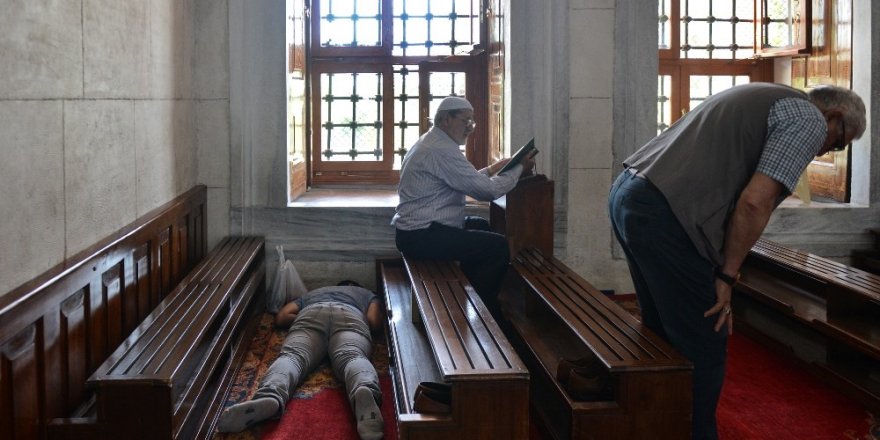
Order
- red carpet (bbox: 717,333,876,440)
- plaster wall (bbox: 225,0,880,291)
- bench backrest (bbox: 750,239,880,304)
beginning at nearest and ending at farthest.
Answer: red carpet (bbox: 717,333,876,440)
bench backrest (bbox: 750,239,880,304)
plaster wall (bbox: 225,0,880,291)

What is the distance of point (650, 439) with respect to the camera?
11.2ft

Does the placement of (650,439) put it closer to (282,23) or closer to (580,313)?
(580,313)

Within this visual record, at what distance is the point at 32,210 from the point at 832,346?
345 cm

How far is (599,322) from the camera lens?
13.2ft

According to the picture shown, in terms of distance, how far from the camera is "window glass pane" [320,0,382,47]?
7418 millimetres

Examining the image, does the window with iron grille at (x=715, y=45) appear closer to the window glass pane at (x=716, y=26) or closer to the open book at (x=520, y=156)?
the window glass pane at (x=716, y=26)

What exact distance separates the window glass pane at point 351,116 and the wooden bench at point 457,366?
285 centimetres

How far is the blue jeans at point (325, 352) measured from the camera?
413 cm

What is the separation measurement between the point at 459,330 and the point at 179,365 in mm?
1034

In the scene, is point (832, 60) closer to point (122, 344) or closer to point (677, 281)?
point (677, 281)

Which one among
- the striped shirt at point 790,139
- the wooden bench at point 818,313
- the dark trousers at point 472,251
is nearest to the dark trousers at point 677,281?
the striped shirt at point 790,139

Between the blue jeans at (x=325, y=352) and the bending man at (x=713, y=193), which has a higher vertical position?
the bending man at (x=713, y=193)

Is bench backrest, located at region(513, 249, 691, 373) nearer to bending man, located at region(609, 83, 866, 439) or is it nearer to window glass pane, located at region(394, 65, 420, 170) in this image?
bending man, located at region(609, 83, 866, 439)

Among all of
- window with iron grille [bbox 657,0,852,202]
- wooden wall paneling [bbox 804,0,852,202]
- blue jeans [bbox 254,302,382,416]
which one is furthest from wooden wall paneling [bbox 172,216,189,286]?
wooden wall paneling [bbox 804,0,852,202]
